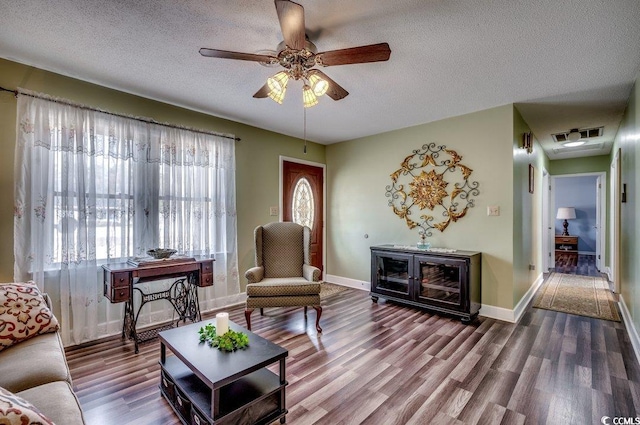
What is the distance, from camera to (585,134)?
4.54 metres

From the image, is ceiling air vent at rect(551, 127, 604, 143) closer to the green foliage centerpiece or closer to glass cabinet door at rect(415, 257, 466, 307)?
glass cabinet door at rect(415, 257, 466, 307)

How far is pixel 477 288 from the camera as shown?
356 cm

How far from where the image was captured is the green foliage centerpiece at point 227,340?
1804 mm

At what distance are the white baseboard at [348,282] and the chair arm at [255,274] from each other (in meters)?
2.02

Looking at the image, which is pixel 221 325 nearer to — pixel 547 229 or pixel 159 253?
pixel 159 253

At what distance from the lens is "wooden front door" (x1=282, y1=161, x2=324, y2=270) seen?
15.8ft

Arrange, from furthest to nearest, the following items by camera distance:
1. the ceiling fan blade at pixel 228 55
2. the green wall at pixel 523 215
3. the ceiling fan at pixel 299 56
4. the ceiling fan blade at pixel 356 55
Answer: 1. the green wall at pixel 523 215
2. the ceiling fan blade at pixel 228 55
3. the ceiling fan blade at pixel 356 55
4. the ceiling fan at pixel 299 56

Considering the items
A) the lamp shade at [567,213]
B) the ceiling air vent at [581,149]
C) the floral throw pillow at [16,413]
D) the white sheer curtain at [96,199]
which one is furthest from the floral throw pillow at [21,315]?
the lamp shade at [567,213]

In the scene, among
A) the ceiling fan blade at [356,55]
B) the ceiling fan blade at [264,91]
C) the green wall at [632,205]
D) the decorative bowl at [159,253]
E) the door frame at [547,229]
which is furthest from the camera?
the door frame at [547,229]

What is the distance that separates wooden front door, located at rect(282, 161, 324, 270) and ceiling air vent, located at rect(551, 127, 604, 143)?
3.83 meters

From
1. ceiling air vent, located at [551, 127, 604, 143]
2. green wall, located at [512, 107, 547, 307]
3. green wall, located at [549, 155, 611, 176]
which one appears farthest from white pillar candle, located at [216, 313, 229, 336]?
green wall, located at [549, 155, 611, 176]

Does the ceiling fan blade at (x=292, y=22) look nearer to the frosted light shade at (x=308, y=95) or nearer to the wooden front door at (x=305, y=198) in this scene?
the frosted light shade at (x=308, y=95)

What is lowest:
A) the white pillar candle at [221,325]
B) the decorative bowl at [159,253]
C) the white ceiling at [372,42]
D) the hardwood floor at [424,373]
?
the hardwood floor at [424,373]

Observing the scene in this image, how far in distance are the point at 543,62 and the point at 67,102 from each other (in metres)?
4.17
